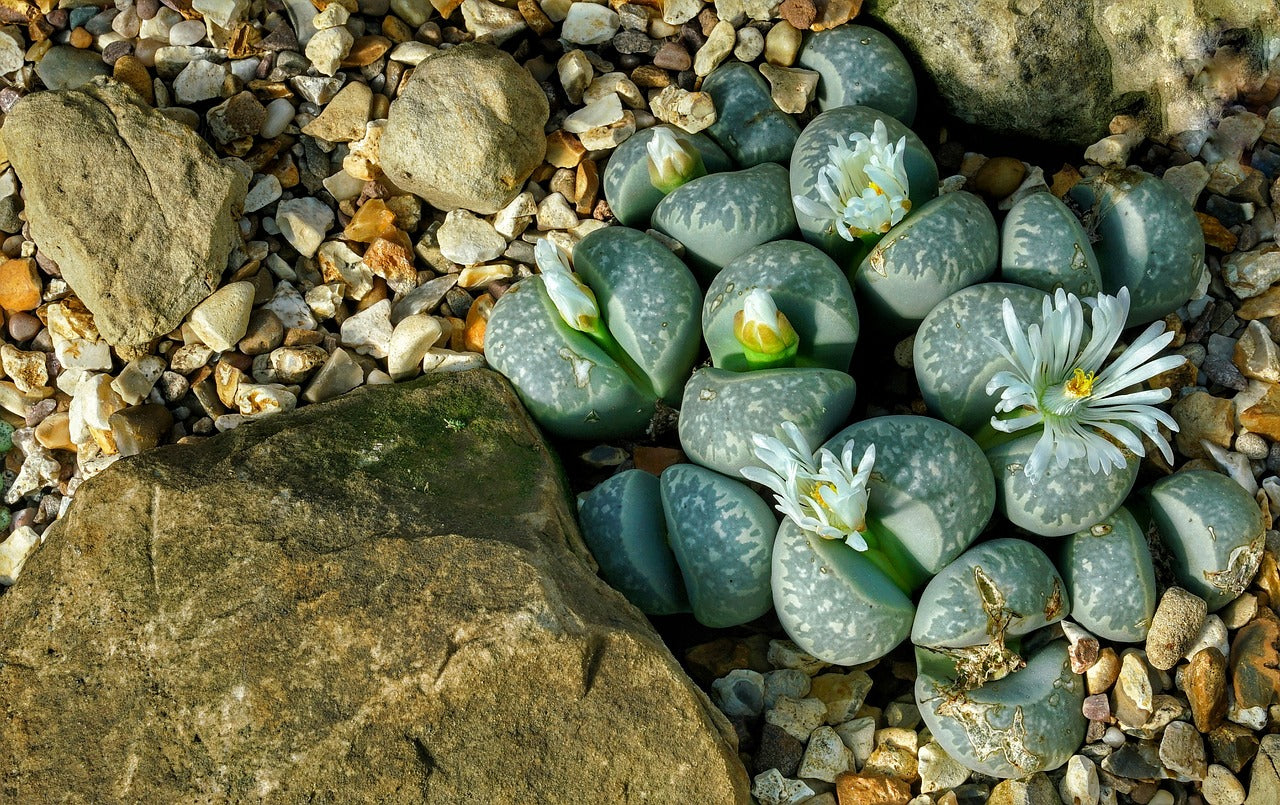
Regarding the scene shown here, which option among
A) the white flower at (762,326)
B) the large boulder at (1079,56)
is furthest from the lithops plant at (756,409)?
the large boulder at (1079,56)

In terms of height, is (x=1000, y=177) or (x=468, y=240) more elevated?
(x=1000, y=177)

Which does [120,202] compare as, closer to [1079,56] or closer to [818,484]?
[818,484]

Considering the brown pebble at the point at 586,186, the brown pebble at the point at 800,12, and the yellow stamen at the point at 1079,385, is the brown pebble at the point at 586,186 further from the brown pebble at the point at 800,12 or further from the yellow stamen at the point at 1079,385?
the yellow stamen at the point at 1079,385

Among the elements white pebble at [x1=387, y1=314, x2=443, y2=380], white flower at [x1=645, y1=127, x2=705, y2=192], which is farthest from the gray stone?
white flower at [x1=645, y1=127, x2=705, y2=192]

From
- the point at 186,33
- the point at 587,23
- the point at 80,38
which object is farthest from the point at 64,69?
the point at 587,23

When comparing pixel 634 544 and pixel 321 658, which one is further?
pixel 634 544

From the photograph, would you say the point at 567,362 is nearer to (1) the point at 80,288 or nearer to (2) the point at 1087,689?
(1) the point at 80,288
